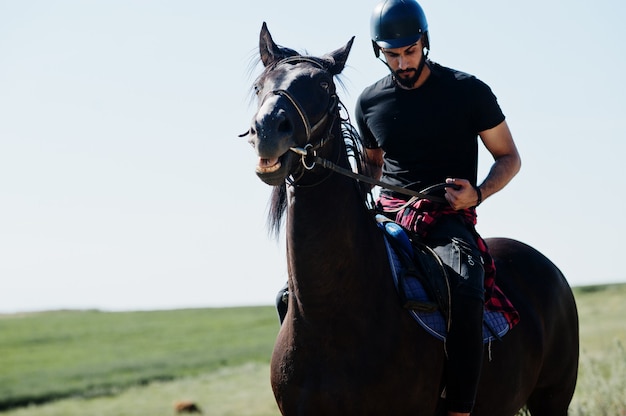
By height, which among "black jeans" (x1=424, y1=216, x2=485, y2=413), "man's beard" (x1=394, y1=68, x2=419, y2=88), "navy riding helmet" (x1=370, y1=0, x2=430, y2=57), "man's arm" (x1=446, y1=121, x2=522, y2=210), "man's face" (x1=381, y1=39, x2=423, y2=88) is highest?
"navy riding helmet" (x1=370, y1=0, x2=430, y2=57)

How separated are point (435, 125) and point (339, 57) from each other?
1.01 meters

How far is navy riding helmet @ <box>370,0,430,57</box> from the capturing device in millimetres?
6441

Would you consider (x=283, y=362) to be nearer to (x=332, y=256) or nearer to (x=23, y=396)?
(x=332, y=256)

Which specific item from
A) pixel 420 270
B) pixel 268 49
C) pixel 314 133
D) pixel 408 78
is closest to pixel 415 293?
pixel 420 270

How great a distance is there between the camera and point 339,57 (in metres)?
6.04

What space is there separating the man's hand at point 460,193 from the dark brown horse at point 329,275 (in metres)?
0.62

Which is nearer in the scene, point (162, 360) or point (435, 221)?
point (435, 221)

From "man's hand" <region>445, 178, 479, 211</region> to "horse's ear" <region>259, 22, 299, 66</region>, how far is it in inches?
54.5

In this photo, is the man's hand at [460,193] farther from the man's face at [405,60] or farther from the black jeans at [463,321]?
the man's face at [405,60]

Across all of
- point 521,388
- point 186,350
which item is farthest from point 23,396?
point 521,388

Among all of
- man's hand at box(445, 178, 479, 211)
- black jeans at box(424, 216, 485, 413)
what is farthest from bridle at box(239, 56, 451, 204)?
black jeans at box(424, 216, 485, 413)

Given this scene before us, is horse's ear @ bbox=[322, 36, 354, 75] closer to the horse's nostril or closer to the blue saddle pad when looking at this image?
the horse's nostril

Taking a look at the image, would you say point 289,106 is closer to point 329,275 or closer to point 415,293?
point 329,275

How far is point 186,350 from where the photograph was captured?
36.0 m
